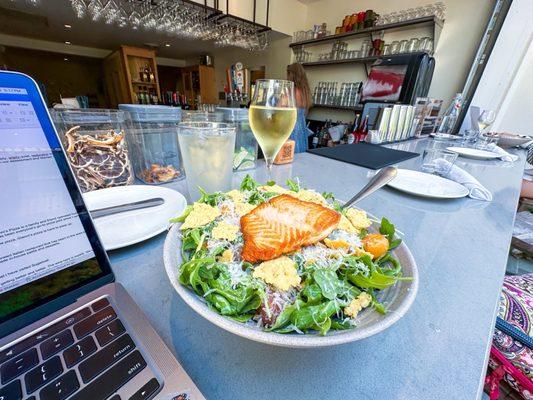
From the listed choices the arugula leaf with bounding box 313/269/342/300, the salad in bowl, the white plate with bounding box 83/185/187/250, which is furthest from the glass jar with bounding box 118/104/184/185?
the arugula leaf with bounding box 313/269/342/300

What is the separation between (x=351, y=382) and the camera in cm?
21

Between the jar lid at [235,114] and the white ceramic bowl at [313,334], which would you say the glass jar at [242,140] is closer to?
the jar lid at [235,114]

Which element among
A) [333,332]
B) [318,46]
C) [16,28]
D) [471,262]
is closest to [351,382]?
[333,332]

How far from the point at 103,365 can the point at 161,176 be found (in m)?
0.51

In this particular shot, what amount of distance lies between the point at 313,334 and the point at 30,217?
0.28 m

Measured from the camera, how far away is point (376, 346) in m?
0.25

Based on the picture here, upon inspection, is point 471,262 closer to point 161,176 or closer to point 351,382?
point 351,382

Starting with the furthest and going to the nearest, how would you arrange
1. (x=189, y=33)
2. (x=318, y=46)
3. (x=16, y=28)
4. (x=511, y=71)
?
1. (x=16, y=28)
2. (x=318, y=46)
3. (x=189, y=33)
4. (x=511, y=71)

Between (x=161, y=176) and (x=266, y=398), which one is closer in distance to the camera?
(x=266, y=398)

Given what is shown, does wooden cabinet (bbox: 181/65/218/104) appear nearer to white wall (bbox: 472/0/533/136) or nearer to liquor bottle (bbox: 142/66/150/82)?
liquor bottle (bbox: 142/66/150/82)

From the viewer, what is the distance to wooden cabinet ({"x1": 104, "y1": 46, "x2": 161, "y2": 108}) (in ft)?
13.4

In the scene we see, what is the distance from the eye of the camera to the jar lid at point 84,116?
485 millimetres

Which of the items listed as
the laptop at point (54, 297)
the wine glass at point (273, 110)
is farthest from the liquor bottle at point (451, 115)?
the laptop at point (54, 297)

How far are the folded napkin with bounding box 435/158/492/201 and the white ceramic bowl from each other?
61cm
